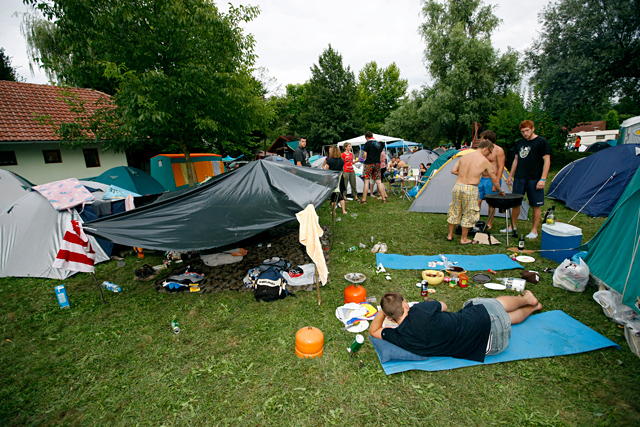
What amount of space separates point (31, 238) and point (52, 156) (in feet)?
30.8

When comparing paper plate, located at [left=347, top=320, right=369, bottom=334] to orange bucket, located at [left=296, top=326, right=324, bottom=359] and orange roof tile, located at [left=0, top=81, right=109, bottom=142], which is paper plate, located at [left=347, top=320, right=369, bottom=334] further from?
orange roof tile, located at [left=0, top=81, right=109, bottom=142]

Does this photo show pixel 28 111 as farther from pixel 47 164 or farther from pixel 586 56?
pixel 586 56

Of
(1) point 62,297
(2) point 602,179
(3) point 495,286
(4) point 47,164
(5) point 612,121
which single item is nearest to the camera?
(3) point 495,286

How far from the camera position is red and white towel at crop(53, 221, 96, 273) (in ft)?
13.7

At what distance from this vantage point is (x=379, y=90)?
134 ft

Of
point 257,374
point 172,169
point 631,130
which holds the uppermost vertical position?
point 631,130

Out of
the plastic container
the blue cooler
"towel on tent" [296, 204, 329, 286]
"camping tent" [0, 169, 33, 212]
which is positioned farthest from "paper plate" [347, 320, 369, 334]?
"camping tent" [0, 169, 33, 212]

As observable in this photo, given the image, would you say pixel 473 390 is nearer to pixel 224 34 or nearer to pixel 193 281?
pixel 193 281

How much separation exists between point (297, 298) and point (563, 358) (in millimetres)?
3015

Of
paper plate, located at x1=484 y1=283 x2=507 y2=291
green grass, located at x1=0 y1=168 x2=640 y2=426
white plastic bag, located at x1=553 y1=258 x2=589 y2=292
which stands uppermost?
white plastic bag, located at x1=553 y1=258 x2=589 y2=292

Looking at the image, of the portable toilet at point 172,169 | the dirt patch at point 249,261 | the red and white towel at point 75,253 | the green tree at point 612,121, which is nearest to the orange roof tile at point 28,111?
the portable toilet at point 172,169

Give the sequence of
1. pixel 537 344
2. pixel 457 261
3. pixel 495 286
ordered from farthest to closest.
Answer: pixel 457 261, pixel 495 286, pixel 537 344

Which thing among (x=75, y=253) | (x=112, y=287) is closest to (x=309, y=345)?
(x=112, y=287)

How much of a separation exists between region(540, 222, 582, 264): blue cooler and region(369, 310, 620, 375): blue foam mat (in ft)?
5.93
